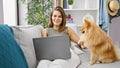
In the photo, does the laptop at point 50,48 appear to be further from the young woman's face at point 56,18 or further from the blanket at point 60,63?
the young woman's face at point 56,18

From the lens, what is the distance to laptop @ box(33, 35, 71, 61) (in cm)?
169

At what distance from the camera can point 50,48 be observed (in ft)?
5.60

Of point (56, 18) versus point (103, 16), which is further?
point (103, 16)

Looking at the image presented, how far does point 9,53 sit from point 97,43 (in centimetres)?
78

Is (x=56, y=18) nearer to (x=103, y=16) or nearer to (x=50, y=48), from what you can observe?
(x=50, y=48)

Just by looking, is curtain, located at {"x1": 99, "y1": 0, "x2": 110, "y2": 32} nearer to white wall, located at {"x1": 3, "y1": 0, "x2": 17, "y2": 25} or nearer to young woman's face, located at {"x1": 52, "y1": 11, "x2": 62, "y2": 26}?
young woman's face, located at {"x1": 52, "y1": 11, "x2": 62, "y2": 26}

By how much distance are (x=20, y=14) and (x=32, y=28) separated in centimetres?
194

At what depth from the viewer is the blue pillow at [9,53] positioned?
3.89ft

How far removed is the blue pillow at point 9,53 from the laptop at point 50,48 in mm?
267

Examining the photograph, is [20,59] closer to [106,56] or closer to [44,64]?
[44,64]

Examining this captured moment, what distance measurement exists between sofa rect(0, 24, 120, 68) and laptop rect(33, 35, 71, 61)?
2.2 inches

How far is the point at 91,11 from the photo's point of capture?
3789 millimetres

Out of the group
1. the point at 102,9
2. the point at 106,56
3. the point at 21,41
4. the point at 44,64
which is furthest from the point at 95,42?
the point at 102,9

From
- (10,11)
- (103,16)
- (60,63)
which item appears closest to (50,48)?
(60,63)
